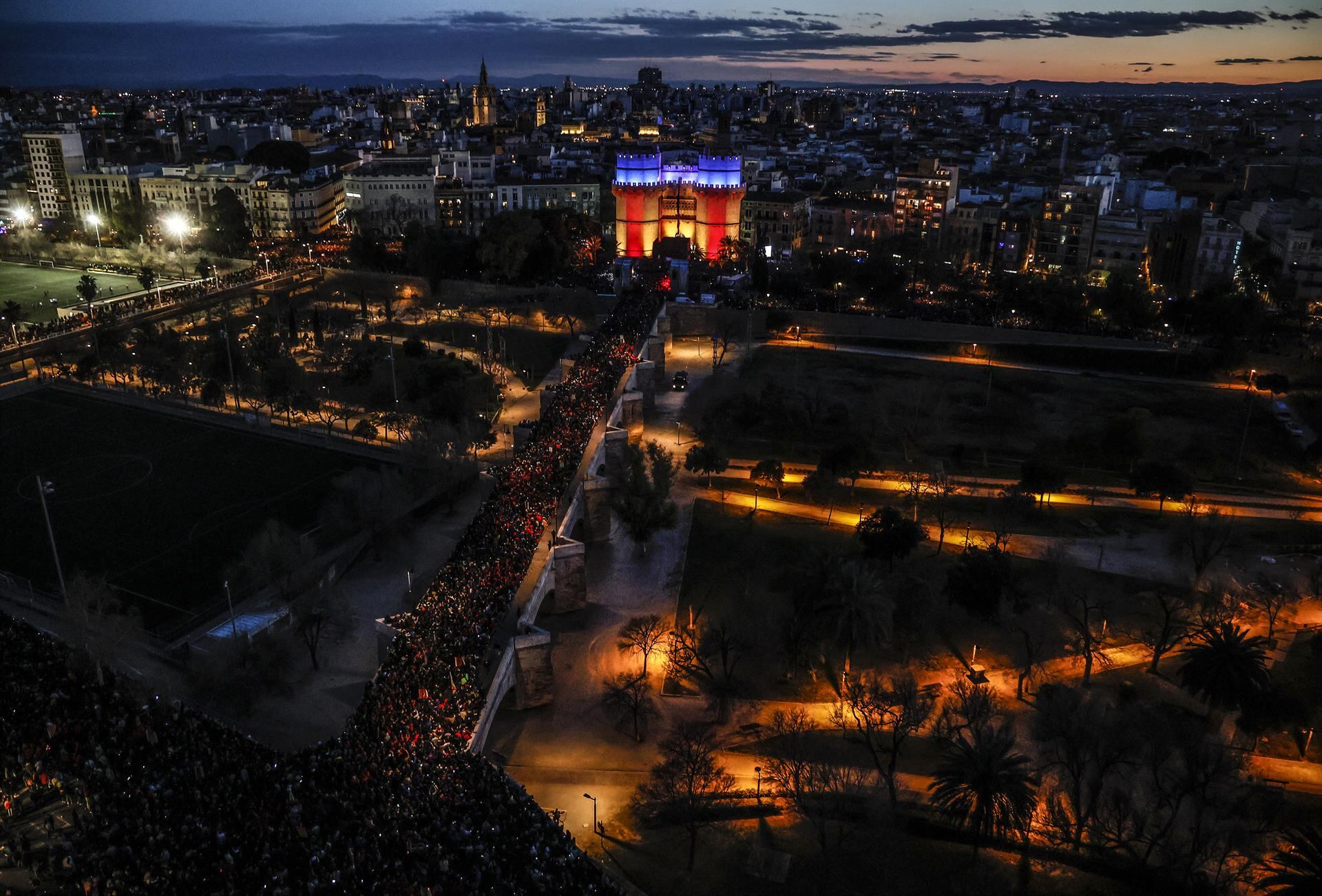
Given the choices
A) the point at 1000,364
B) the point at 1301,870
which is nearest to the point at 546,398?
the point at 1000,364

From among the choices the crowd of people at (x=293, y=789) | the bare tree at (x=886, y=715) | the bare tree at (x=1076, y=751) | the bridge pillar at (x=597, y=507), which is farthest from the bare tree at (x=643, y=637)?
the bare tree at (x=1076, y=751)

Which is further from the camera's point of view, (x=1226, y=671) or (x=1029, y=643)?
(x=1029, y=643)

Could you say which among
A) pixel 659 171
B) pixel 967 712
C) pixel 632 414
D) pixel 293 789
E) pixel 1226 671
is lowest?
pixel 632 414

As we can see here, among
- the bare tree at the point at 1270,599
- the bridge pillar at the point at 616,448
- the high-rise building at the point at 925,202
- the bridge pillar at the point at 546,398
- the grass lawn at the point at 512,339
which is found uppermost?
the high-rise building at the point at 925,202

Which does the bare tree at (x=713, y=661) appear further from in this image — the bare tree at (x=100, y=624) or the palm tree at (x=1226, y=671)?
the bare tree at (x=100, y=624)

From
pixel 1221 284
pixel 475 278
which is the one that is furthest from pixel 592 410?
pixel 1221 284

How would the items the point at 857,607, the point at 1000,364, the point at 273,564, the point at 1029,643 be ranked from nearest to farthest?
1. the point at 857,607
2. the point at 1029,643
3. the point at 273,564
4. the point at 1000,364

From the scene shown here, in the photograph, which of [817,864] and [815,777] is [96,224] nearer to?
[815,777]
